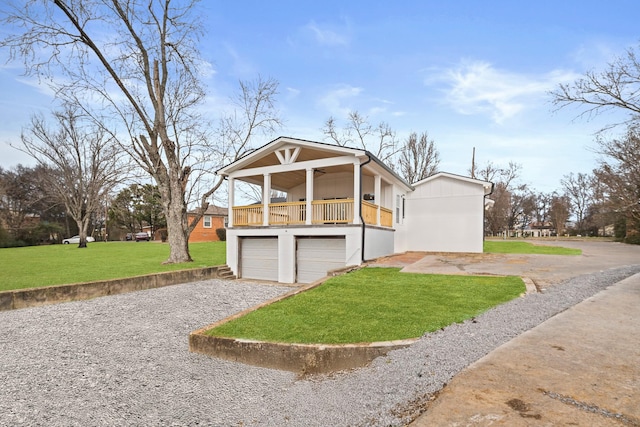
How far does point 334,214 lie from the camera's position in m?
12.5

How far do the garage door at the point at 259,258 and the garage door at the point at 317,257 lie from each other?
122 centimetres

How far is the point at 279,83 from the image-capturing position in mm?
20172

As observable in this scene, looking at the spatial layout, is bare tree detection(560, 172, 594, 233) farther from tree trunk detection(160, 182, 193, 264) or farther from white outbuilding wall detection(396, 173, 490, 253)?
tree trunk detection(160, 182, 193, 264)

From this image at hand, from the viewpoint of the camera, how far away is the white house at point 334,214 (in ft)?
40.6

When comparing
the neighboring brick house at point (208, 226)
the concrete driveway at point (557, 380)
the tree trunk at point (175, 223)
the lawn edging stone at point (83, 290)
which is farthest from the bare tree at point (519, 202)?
the concrete driveway at point (557, 380)

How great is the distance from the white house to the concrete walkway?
7947 millimetres

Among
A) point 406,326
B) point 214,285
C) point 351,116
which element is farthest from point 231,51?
point 351,116

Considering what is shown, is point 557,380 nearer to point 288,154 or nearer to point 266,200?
point 288,154

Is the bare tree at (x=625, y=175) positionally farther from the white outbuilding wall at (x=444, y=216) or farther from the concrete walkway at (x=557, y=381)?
the concrete walkway at (x=557, y=381)

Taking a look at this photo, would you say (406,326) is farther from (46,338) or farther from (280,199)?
(280,199)

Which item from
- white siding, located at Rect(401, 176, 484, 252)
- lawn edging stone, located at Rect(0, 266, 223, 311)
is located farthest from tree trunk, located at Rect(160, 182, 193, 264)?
white siding, located at Rect(401, 176, 484, 252)

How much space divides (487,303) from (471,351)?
2.32 metres

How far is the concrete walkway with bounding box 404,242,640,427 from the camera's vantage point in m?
2.23

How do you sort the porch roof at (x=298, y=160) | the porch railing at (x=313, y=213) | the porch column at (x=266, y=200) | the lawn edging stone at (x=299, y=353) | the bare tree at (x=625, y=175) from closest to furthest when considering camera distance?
the lawn edging stone at (x=299, y=353) < the porch roof at (x=298, y=160) < the porch railing at (x=313, y=213) < the porch column at (x=266, y=200) < the bare tree at (x=625, y=175)
